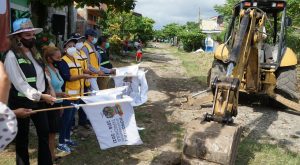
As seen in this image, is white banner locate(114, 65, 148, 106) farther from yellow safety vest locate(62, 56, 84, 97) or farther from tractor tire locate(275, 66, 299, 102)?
tractor tire locate(275, 66, 299, 102)

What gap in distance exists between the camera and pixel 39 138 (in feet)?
13.9

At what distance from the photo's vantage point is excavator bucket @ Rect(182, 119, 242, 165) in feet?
14.6

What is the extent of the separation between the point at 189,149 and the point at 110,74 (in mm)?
2981

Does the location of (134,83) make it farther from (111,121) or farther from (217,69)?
(217,69)

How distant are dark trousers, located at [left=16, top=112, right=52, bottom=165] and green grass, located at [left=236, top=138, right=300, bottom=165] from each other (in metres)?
2.68

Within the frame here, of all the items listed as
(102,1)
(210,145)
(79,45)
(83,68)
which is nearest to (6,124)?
(210,145)

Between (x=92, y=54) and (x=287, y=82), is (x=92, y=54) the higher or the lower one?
the higher one

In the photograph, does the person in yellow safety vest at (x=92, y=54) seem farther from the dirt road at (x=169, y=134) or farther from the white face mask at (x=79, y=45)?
the dirt road at (x=169, y=134)

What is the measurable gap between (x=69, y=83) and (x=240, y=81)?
2.53 m

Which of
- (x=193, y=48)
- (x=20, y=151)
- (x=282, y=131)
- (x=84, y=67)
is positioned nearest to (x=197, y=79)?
(x=282, y=131)

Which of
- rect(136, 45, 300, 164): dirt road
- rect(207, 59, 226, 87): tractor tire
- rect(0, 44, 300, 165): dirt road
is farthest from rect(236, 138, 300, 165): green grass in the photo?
rect(207, 59, 226, 87): tractor tire

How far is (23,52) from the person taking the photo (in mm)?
→ 4031

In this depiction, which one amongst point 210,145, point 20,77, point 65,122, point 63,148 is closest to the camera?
point 20,77

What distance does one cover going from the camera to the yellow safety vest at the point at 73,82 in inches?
221
